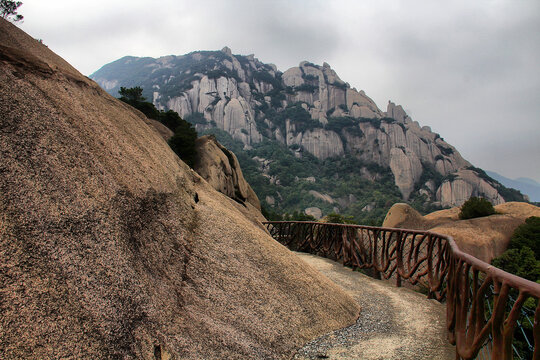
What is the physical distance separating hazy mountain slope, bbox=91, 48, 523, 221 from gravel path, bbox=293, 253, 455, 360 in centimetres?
6964

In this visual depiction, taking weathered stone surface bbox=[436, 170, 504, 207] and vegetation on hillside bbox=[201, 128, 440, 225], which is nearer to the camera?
weathered stone surface bbox=[436, 170, 504, 207]

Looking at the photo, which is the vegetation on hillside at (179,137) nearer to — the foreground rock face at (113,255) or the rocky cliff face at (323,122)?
the foreground rock face at (113,255)

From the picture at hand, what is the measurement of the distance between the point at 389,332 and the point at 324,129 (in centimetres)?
12024

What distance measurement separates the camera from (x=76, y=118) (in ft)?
16.1

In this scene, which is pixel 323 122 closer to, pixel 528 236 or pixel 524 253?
pixel 528 236

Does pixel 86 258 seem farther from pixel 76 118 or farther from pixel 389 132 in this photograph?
pixel 389 132

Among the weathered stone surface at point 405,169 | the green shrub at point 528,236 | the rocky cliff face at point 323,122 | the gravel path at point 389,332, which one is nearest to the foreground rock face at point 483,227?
the green shrub at point 528,236

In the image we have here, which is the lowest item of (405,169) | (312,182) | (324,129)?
(312,182)

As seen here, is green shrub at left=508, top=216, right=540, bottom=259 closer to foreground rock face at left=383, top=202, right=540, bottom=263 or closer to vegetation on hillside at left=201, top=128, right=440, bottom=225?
foreground rock face at left=383, top=202, right=540, bottom=263

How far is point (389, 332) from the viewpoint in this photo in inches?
214

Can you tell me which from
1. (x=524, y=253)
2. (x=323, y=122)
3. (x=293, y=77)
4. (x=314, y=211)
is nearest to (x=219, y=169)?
(x=524, y=253)

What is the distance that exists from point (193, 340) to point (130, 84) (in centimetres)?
21498

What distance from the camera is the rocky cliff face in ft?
309

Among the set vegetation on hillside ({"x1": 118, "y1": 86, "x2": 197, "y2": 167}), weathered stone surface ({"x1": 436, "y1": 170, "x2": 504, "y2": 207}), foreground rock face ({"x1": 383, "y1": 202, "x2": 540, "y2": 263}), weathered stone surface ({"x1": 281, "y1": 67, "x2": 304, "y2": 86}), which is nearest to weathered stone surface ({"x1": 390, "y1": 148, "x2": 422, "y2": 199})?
weathered stone surface ({"x1": 436, "y1": 170, "x2": 504, "y2": 207})
